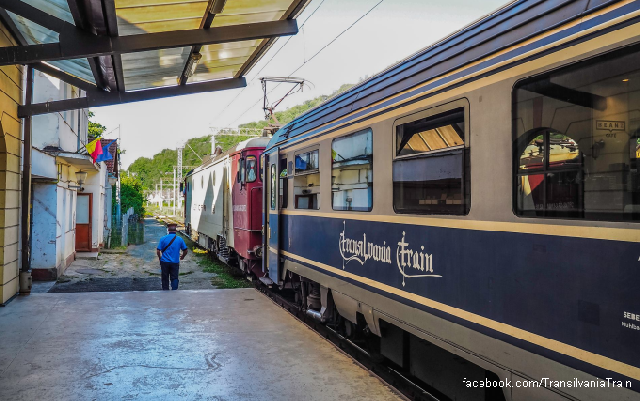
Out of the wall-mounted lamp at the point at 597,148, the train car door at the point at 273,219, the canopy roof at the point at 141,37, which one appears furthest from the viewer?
the train car door at the point at 273,219

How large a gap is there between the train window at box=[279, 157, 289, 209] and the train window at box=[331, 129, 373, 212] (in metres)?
2.22

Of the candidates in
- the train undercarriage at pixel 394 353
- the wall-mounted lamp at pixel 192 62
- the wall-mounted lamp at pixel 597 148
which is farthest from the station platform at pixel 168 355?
the wall-mounted lamp at pixel 192 62

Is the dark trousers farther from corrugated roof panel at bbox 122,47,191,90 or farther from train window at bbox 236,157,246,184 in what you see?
corrugated roof panel at bbox 122,47,191,90

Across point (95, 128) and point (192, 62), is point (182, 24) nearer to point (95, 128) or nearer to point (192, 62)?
point (192, 62)

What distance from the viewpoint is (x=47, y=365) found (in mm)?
5820

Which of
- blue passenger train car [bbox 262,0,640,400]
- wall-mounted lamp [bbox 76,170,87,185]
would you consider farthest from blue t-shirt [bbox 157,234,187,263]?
wall-mounted lamp [bbox 76,170,87,185]

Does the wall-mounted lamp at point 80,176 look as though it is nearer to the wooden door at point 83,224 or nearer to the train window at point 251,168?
the wooden door at point 83,224

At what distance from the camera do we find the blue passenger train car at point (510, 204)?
273 cm

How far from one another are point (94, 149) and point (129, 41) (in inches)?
385

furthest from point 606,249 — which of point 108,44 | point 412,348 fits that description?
point 108,44

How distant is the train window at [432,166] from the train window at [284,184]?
3.87 meters

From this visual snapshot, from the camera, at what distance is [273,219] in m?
9.20

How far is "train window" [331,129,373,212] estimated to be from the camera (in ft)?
18.2

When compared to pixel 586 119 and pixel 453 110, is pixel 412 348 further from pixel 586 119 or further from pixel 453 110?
pixel 586 119
